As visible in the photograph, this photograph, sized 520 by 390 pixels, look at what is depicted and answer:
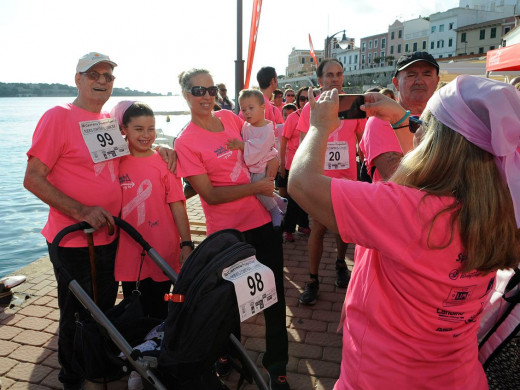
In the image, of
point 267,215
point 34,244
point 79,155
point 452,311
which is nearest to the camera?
point 452,311

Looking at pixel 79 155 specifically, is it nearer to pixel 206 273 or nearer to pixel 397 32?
pixel 206 273

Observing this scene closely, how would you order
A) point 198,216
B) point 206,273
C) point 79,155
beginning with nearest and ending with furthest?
point 206,273 < point 79,155 < point 198,216

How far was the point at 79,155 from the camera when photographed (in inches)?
101

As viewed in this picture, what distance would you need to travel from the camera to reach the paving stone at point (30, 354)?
3.17 m

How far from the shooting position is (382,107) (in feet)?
6.09

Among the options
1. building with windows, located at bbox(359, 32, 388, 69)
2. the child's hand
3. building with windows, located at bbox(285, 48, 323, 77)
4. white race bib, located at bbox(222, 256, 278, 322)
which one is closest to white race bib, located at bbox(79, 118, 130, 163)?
the child's hand

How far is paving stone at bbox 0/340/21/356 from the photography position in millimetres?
3273

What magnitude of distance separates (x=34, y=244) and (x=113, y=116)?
4.95 metres

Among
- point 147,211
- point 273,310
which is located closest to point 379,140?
point 273,310

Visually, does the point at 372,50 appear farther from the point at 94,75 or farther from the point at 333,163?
the point at 94,75

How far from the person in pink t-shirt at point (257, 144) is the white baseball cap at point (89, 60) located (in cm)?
111

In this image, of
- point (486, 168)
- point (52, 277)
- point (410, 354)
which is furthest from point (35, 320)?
point (486, 168)

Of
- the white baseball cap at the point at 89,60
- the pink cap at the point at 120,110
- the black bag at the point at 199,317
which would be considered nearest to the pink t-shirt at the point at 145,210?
the pink cap at the point at 120,110

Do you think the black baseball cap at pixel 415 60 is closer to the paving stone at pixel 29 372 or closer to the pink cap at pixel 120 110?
the pink cap at pixel 120 110
